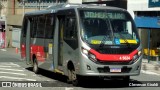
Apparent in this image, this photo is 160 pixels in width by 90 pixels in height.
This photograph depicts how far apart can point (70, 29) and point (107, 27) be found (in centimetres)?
139

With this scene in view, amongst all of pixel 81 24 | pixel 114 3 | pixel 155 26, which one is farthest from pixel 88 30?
pixel 114 3

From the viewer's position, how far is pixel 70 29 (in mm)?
15281

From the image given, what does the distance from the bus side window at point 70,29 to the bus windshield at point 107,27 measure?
0.47 m

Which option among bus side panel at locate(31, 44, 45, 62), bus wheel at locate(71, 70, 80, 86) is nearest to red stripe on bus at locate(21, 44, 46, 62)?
bus side panel at locate(31, 44, 45, 62)

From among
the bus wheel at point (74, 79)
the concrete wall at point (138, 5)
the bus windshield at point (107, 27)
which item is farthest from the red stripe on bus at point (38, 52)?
the concrete wall at point (138, 5)

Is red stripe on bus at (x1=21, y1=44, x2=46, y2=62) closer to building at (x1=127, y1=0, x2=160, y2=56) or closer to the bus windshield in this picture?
the bus windshield

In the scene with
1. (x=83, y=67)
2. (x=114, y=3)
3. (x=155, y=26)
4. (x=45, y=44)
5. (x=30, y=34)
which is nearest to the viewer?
(x=83, y=67)

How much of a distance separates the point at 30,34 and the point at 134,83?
268 inches

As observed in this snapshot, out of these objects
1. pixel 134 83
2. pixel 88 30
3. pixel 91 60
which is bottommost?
pixel 134 83

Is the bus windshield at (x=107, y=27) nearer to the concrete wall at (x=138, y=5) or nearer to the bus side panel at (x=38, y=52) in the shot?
the bus side panel at (x=38, y=52)

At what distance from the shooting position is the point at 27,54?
2120 cm

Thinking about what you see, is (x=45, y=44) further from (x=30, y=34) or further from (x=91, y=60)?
(x=91, y=60)

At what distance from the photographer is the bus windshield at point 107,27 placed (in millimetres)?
14405

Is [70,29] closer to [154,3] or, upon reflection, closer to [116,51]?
[116,51]
